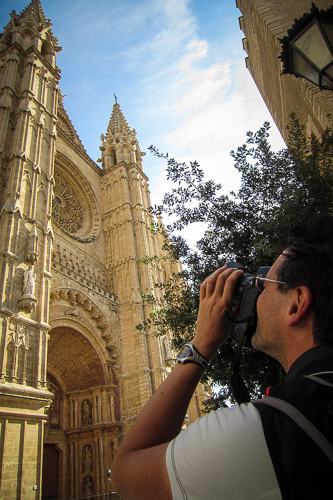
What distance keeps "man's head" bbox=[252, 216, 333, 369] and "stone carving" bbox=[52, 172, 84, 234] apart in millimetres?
16601

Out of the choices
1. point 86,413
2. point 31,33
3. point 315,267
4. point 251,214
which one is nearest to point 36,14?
point 31,33

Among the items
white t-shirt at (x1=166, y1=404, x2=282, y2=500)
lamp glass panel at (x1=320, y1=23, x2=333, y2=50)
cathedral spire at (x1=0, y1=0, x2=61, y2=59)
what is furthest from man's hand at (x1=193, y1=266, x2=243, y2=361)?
cathedral spire at (x1=0, y1=0, x2=61, y2=59)

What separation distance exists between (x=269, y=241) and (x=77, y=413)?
40.2 ft

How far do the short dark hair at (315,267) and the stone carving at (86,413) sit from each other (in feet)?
47.1

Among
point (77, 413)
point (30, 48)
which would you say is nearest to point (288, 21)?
point (30, 48)

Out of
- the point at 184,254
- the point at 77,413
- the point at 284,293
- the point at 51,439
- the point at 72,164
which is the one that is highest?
the point at 72,164

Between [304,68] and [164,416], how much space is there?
3.66m

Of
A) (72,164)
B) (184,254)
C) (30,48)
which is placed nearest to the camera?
(184,254)

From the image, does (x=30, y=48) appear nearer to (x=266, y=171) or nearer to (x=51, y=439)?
(x=266, y=171)

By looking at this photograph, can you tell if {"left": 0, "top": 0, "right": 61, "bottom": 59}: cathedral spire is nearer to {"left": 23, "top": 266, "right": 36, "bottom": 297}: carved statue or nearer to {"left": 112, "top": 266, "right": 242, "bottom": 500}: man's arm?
{"left": 23, "top": 266, "right": 36, "bottom": 297}: carved statue

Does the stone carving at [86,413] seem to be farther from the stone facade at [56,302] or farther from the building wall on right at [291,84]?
the building wall on right at [291,84]

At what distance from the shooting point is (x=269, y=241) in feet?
15.0

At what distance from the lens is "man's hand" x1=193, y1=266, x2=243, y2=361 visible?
967mm

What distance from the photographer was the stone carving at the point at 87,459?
12.4 meters
